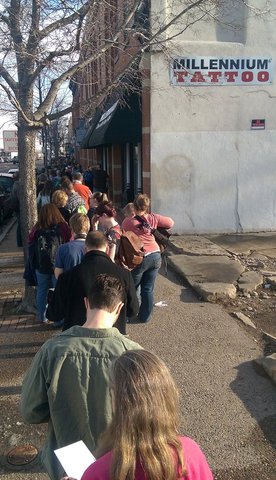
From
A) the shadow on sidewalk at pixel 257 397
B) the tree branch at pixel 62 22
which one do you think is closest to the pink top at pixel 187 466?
the shadow on sidewalk at pixel 257 397

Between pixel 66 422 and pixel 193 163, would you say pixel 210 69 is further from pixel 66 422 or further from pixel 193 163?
pixel 66 422

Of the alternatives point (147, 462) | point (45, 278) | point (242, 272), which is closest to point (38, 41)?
→ point (45, 278)

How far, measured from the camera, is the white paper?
1830mm

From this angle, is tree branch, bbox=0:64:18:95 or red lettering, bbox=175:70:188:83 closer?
tree branch, bbox=0:64:18:95

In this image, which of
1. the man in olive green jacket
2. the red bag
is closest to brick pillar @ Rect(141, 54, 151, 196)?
the red bag

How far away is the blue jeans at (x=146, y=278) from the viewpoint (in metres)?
6.18

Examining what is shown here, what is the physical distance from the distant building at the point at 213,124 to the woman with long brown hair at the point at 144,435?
1062cm

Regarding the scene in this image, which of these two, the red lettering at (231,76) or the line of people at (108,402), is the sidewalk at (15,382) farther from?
the red lettering at (231,76)

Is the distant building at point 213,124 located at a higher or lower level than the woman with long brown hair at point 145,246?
higher

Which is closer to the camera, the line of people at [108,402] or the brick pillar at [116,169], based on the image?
the line of people at [108,402]

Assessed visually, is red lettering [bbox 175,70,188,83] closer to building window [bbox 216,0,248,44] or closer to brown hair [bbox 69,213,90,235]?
building window [bbox 216,0,248,44]

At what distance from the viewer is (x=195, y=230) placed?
12383 millimetres

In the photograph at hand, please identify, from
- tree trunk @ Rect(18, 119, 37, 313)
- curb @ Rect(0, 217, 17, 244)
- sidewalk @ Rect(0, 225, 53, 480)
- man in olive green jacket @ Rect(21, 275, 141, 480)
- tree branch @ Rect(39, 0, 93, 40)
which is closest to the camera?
man in olive green jacket @ Rect(21, 275, 141, 480)

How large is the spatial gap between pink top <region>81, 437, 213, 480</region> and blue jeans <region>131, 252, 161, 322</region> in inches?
179
